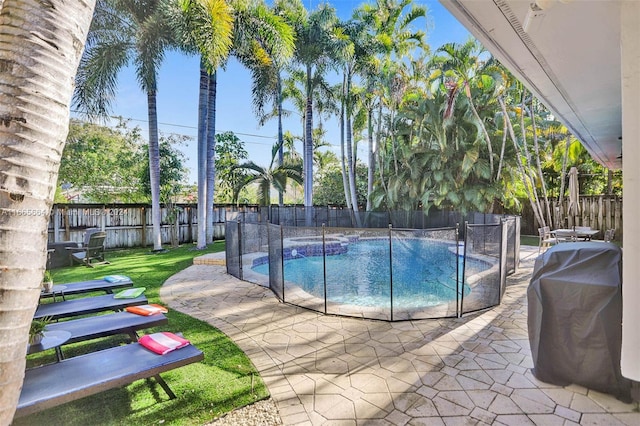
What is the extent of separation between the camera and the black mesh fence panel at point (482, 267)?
4821mm

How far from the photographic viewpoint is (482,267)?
16.5ft

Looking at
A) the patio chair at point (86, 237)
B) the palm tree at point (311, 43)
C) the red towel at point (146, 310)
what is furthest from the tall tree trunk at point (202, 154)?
the red towel at point (146, 310)

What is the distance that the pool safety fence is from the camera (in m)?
4.78

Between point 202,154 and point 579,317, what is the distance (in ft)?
38.4

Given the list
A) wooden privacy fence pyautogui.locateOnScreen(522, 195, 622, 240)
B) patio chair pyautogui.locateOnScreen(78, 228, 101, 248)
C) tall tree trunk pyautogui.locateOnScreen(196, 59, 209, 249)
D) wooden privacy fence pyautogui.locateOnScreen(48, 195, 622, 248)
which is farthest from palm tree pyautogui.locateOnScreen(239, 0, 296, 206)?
wooden privacy fence pyautogui.locateOnScreen(522, 195, 622, 240)

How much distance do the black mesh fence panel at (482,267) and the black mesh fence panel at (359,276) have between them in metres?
1.21

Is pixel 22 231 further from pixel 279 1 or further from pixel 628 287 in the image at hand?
pixel 279 1

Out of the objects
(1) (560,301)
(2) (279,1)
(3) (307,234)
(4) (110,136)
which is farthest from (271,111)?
(1) (560,301)

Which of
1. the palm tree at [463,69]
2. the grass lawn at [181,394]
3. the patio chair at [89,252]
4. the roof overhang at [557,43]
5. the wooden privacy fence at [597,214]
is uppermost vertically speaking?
the palm tree at [463,69]

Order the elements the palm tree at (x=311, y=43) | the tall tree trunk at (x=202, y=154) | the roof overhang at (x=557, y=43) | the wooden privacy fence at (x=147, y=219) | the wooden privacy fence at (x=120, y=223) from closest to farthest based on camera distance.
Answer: the roof overhang at (x=557, y=43), the wooden privacy fence at (x=120, y=223), the wooden privacy fence at (x=147, y=219), the tall tree trunk at (x=202, y=154), the palm tree at (x=311, y=43)

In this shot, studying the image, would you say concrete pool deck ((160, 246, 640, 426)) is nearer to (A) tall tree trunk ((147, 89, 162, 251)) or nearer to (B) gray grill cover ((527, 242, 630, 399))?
(B) gray grill cover ((527, 242, 630, 399))

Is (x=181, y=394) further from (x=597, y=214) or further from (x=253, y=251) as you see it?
(x=597, y=214)

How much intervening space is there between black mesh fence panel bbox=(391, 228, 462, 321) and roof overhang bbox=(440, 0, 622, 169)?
2.22 metres

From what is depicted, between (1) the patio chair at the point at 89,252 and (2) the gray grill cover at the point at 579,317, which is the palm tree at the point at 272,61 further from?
(2) the gray grill cover at the point at 579,317
